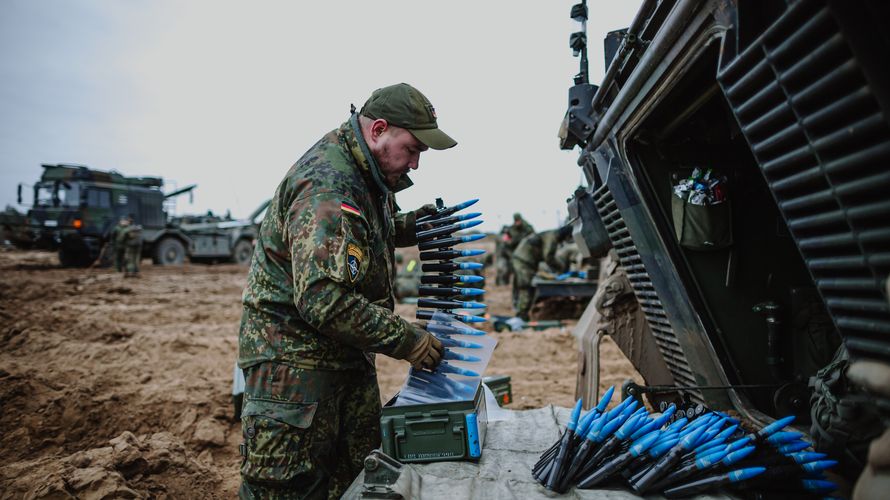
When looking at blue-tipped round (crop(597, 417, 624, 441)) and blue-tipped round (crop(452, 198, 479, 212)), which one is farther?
blue-tipped round (crop(452, 198, 479, 212))

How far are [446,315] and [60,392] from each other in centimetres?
416

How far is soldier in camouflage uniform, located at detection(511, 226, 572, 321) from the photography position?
12109 mm

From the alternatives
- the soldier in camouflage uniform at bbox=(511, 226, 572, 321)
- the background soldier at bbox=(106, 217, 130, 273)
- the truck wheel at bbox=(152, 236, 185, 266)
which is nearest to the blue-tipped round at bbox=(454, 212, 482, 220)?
the soldier in camouflage uniform at bbox=(511, 226, 572, 321)

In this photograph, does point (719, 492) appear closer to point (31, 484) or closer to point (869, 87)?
point (869, 87)

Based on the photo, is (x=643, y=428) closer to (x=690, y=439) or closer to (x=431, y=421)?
(x=690, y=439)

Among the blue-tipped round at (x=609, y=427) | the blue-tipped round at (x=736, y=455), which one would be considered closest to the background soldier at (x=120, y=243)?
the blue-tipped round at (x=609, y=427)

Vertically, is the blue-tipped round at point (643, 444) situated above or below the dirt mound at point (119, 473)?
above

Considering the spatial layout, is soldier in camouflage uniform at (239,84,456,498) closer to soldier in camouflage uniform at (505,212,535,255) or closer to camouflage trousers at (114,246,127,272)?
soldier in camouflage uniform at (505,212,535,255)

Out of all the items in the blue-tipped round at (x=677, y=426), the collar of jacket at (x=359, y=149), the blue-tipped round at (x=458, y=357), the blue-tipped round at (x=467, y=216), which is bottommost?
the blue-tipped round at (x=677, y=426)

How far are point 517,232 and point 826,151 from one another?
13.5 meters

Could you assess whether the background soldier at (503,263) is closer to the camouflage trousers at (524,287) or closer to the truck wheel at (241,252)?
the camouflage trousers at (524,287)

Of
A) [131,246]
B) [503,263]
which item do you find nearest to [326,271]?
[503,263]

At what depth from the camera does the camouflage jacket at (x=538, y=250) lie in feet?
40.3

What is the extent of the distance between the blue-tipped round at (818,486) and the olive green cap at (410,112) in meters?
1.97
